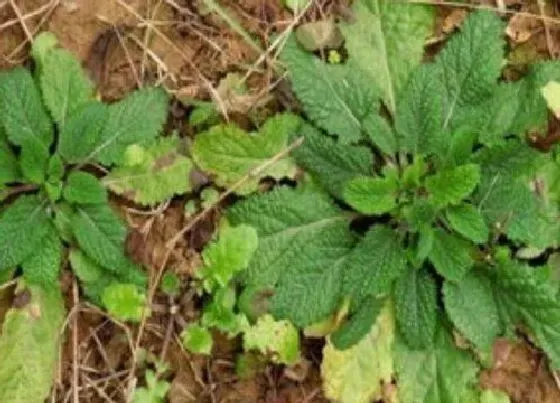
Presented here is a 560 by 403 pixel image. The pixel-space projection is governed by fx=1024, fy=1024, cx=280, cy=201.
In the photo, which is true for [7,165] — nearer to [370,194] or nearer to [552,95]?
[370,194]

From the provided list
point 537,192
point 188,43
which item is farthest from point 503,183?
point 188,43

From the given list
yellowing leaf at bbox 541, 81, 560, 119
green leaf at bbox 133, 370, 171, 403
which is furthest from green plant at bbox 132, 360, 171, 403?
yellowing leaf at bbox 541, 81, 560, 119

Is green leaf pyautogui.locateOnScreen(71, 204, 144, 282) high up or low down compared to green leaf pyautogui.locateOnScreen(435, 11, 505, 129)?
down

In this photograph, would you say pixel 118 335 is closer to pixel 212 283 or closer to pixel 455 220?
pixel 212 283

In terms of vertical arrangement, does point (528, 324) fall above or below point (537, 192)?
below

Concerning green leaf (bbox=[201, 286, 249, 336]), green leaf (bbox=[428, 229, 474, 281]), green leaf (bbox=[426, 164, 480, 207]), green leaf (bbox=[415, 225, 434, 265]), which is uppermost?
green leaf (bbox=[426, 164, 480, 207])

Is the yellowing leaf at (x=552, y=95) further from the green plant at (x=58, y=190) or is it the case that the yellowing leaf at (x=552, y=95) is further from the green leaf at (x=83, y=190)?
the green leaf at (x=83, y=190)

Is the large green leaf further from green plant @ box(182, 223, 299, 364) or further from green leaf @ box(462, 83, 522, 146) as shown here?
green leaf @ box(462, 83, 522, 146)

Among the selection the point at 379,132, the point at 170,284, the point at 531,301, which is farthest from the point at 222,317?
the point at 531,301
